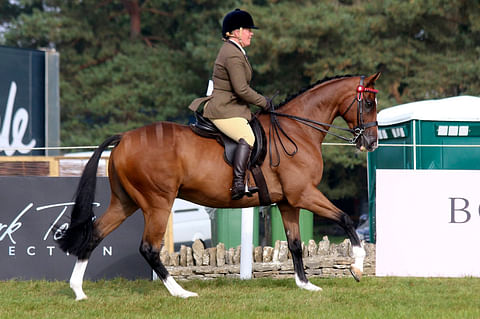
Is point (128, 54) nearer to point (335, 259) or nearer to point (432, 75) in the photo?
point (432, 75)

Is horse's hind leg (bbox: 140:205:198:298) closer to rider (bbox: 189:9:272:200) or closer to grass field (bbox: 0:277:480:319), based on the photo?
grass field (bbox: 0:277:480:319)

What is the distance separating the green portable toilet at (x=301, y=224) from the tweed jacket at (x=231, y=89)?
12.2 feet

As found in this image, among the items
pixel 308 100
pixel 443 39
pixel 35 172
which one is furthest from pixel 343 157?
pixel 308 100

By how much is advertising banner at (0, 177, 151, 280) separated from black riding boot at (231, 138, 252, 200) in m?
1.94

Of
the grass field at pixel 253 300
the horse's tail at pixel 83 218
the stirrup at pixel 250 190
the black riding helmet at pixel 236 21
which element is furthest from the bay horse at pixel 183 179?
the black riding helmet at pixel 236 21

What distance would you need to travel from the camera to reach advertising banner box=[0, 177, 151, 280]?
8.82 m

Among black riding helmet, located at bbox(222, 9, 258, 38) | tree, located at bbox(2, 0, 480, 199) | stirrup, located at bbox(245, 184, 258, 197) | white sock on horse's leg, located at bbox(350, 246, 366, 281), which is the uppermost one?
tree, located at bbox(2, 0, 480, 199)

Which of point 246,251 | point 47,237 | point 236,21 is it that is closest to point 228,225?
point 246,251

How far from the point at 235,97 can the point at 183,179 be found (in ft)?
3.35

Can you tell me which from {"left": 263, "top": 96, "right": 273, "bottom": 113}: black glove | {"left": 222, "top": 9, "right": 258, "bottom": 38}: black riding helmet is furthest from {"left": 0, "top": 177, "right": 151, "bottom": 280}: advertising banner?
{"left": 222, "top": 9, "right": 258, "bottom": 38}: black riding helmet

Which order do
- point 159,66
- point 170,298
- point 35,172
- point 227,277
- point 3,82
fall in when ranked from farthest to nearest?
point 159,66
point 3,82
point 35,172
point 227,277
point 170,298

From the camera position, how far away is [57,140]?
18906 millimetres

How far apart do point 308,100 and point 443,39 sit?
54.2 feet

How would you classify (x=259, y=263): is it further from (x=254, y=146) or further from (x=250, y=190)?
(x=254, y=146)
